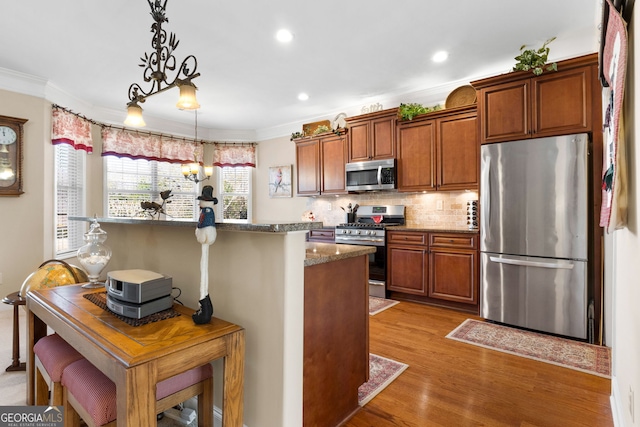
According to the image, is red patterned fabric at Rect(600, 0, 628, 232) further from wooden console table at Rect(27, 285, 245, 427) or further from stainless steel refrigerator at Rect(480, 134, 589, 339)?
stainless steel refrigerator at Rect(480, 134, 589, 339)

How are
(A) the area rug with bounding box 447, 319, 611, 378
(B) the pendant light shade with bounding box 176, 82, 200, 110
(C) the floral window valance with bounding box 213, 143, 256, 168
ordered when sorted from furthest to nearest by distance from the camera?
(C) the floral window valance with bounding box 213, 143, 256, 168 → (A) the area rug with bounding box 447, 319, 611, 378 → (B) the pendant light shade with bounding box 176, 82, 200, 110

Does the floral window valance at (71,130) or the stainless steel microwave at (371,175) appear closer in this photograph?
the floral window valance at (71,130)

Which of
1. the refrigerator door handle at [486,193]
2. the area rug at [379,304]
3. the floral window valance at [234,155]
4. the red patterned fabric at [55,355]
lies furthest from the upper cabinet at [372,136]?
the red patterned fabric at [55,355]

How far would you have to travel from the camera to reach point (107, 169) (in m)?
5.21

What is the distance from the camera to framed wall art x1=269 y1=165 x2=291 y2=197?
242 inches

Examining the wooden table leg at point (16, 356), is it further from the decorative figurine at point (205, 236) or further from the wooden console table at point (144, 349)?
the decorative figurine at point (205, 236)

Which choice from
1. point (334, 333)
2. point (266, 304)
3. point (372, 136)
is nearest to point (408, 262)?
point (372, 136)

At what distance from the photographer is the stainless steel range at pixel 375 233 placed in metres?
4.32

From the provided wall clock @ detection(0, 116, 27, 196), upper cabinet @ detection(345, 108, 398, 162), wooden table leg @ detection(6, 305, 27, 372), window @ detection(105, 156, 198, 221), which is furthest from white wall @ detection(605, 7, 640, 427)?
wall clock @ detection(0, 116, 27, 196)

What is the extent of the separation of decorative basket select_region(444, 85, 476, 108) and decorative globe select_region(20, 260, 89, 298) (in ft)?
14.0

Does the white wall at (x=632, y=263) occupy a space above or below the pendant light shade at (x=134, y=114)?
below

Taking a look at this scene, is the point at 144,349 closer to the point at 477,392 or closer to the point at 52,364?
the point at 52,364

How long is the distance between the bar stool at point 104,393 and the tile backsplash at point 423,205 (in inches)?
144

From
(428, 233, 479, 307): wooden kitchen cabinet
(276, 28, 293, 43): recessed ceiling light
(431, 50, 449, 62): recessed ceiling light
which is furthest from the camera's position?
(428, 233, 479, 307): wooden kitchen cabinet
